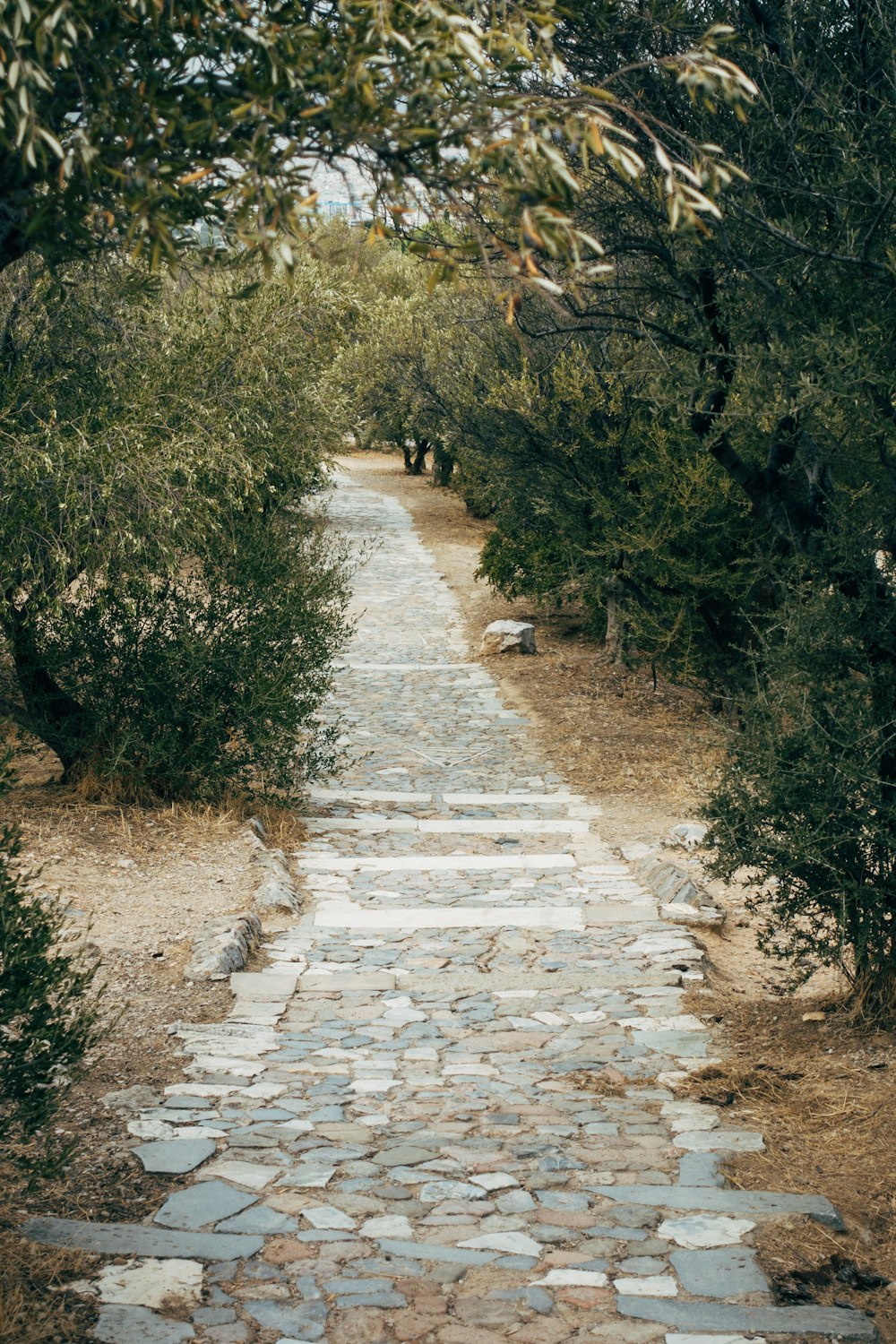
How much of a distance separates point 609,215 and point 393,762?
6883mm

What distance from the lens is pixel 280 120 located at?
3.00 metres

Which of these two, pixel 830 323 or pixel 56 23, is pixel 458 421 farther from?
pixel 56 23

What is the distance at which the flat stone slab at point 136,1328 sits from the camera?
345 centimetres

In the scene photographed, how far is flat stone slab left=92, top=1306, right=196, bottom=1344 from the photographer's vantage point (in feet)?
11.3

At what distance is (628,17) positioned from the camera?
6566 mm

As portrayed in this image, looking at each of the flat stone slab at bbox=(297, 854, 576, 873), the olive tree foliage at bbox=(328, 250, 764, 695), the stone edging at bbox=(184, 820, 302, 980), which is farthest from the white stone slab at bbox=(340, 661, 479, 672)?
the stone edging at bbox=(184, 820, 302, 980)

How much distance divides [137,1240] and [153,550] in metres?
5.83

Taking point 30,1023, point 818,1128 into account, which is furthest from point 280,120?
point 818,1128

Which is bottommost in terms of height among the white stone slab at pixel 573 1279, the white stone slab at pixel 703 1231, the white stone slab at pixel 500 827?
the white stone slab at pixel 500 827

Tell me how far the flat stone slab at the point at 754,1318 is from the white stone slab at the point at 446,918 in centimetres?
433

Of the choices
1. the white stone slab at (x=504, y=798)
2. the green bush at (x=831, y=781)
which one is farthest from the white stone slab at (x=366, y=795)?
the green bush at (x=831, y=781)

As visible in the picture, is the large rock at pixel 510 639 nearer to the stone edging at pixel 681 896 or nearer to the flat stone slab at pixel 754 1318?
the stone edging at pixel 681 896

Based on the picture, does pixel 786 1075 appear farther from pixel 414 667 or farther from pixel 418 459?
pixel 418 459

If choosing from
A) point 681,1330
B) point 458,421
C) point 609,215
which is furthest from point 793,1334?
point 458,421
